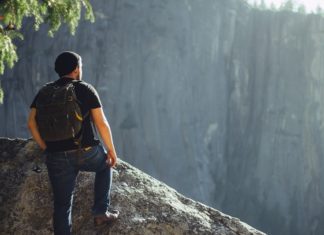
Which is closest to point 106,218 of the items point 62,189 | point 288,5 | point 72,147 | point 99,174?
point 99,174

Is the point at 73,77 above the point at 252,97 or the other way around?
above

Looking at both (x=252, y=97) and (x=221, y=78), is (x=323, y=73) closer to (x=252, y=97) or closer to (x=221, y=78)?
(x=252, y=97)

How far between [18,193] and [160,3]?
44.0 meters

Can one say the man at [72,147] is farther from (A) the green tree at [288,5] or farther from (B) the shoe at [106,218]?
(A) the green tree at [288,5]

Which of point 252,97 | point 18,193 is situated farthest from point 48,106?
point 252,97

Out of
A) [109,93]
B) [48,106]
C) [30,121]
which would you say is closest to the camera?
[48,106]

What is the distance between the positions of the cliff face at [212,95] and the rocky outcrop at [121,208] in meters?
36.4

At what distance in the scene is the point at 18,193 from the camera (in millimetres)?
6281

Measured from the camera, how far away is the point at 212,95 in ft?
170

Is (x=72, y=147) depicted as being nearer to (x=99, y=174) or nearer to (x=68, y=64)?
(x=99, y=174)

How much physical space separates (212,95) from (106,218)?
46.9 meters

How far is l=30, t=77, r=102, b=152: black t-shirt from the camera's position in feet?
15.2

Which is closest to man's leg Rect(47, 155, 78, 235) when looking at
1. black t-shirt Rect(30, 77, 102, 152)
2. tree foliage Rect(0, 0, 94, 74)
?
black t-shirt Rect(30, 77, 102, 152)

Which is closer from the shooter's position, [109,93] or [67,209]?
[67,209]
